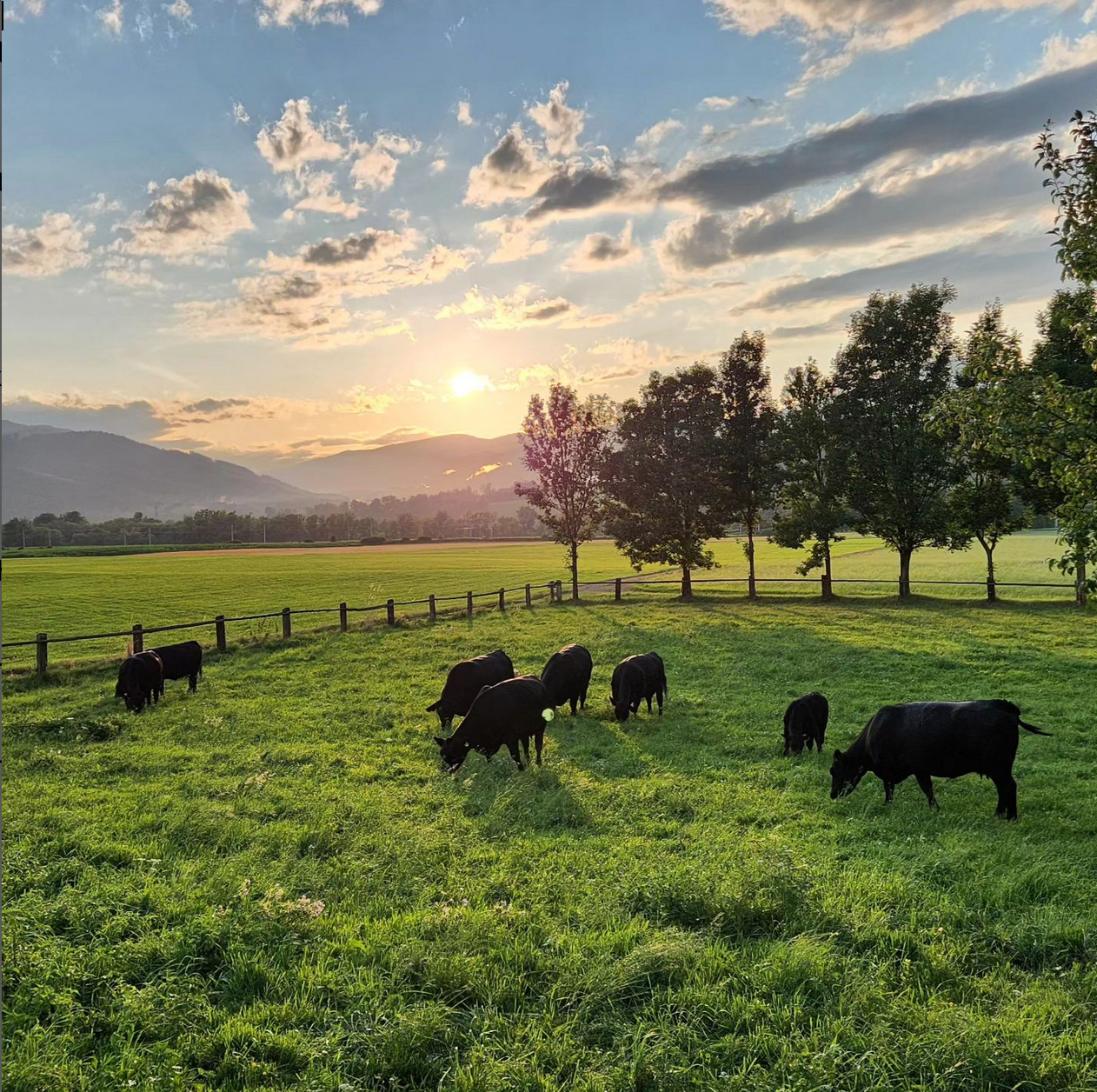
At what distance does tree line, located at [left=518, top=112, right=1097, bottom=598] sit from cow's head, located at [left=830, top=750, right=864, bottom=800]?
20.0 meters

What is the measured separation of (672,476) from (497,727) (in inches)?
1078

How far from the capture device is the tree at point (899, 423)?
103 feet

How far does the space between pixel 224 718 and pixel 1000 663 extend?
18.0 m

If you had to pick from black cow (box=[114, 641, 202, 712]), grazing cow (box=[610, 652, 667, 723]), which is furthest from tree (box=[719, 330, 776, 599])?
black cow (box=[114, 641, 202, 712])

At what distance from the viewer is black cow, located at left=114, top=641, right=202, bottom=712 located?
1465 centimetres

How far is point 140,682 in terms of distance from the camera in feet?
48.4

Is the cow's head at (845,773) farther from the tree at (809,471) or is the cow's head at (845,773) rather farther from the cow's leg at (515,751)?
the tree at (809,471)

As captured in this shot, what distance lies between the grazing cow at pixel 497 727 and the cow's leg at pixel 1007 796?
6.20 m

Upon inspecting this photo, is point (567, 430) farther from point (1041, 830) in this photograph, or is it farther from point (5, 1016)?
point (5, 1016)

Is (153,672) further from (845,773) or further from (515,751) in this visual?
(845,773)

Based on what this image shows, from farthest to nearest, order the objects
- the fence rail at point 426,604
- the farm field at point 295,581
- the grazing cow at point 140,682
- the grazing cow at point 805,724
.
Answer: the farm field at point 295,581 < the fence rail at point 426,604 < the grazing cow at point 140,682 < the grazing cow at point 805,724

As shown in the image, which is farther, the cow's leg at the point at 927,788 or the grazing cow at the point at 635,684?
the grazing cow at the point at 635,684

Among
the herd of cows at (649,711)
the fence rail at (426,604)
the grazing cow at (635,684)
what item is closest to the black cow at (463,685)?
the herd of cows at (649,711)

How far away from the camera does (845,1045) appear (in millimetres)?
4789
